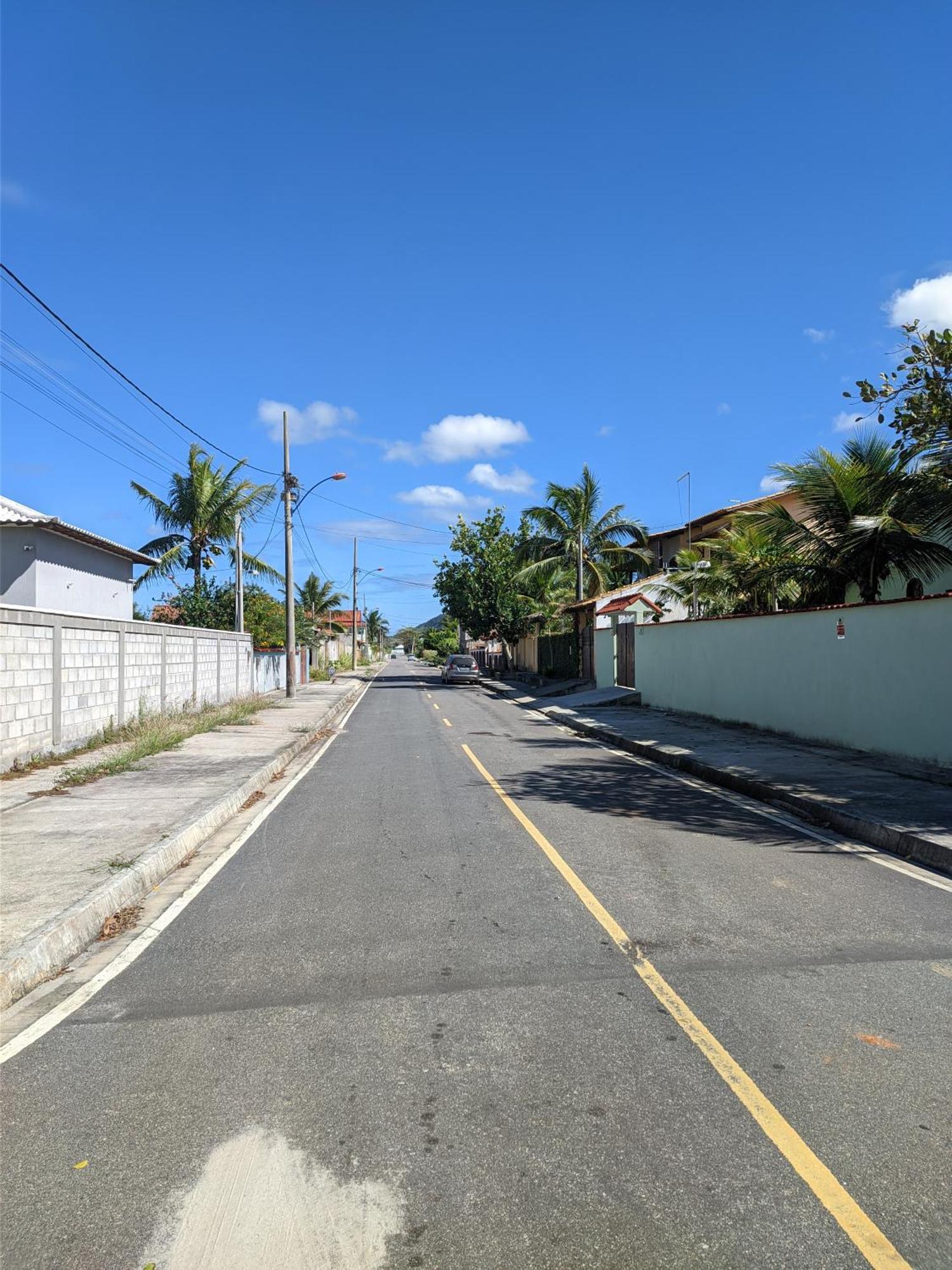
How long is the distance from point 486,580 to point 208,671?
23001mm

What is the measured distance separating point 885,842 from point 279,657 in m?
29.5

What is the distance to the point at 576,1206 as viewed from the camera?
9.20ft

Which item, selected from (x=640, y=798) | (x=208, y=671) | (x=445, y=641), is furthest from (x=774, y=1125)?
(x=445, y=641)

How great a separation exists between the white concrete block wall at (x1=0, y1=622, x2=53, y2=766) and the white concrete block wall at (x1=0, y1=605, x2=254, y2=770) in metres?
0.01

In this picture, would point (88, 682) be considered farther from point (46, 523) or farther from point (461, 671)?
point (461, 671)

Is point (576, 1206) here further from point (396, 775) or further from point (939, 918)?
point (396, 775)

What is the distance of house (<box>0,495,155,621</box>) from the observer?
21.4 metres

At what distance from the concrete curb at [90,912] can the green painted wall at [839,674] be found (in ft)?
29.3

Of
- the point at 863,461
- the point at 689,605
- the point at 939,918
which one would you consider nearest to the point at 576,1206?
the point at 939,918

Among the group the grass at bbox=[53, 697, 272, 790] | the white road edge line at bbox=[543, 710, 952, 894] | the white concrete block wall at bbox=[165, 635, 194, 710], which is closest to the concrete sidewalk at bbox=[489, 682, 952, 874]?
the white road edge line at bbox=[543, 710, 952, 894]

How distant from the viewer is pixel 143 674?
57.0 feet

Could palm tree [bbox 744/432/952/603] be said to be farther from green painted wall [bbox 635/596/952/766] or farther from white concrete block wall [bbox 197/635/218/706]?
white concrete block wall [bbox 197/635/218/706]

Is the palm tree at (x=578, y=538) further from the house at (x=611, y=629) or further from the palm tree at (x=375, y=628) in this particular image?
the palm tree at (x=375, y=628)

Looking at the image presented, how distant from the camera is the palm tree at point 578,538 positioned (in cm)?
3644
